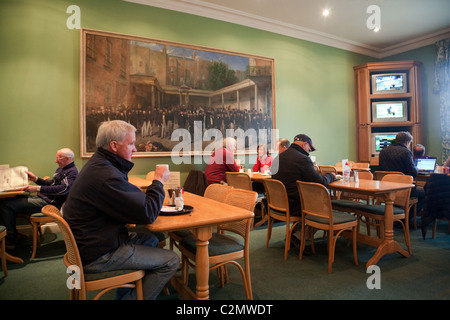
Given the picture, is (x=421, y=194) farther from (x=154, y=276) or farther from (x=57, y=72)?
(x=57, y=72)

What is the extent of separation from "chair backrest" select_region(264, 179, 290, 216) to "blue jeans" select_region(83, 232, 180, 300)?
1668 mm

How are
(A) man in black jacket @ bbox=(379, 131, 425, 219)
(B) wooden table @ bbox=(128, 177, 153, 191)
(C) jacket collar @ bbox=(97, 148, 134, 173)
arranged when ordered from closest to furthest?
(C) jacket collar @ bbox=(97, 148, 134, 173), (B) wooden table @ bbox=(128, 177, 153, 191), (A) man in black jacket @ bbox=(379, 131, 425, 219)

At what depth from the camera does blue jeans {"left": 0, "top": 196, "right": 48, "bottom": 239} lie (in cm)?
349

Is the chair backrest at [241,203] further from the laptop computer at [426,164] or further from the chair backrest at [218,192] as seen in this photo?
the laptop computer at [426,164]

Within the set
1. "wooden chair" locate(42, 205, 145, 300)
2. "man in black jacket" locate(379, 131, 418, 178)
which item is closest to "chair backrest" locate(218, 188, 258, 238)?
"wooden chair" locate(42, 205, 145, 300)

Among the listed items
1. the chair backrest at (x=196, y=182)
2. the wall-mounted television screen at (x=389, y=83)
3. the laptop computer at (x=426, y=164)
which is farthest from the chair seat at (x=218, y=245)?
the wall-mounted television screen at (x=389, y=83)

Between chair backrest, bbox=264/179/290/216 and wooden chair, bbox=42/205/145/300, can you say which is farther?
chair backrest, bbox=264/179/290/216

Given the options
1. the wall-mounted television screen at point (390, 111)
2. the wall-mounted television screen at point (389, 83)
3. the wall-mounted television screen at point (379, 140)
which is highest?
the wall-mounted television screen at point (389, 83)

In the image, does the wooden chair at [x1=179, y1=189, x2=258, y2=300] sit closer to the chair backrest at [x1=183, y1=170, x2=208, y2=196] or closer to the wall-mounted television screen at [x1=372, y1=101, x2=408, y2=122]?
the chair backrest at [x1=183, y1=170, x2=208, y2=196]

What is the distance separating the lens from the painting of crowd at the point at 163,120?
454cm

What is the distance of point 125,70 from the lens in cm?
476

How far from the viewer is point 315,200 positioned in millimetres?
2891

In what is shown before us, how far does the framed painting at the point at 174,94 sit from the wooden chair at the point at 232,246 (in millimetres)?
2928
